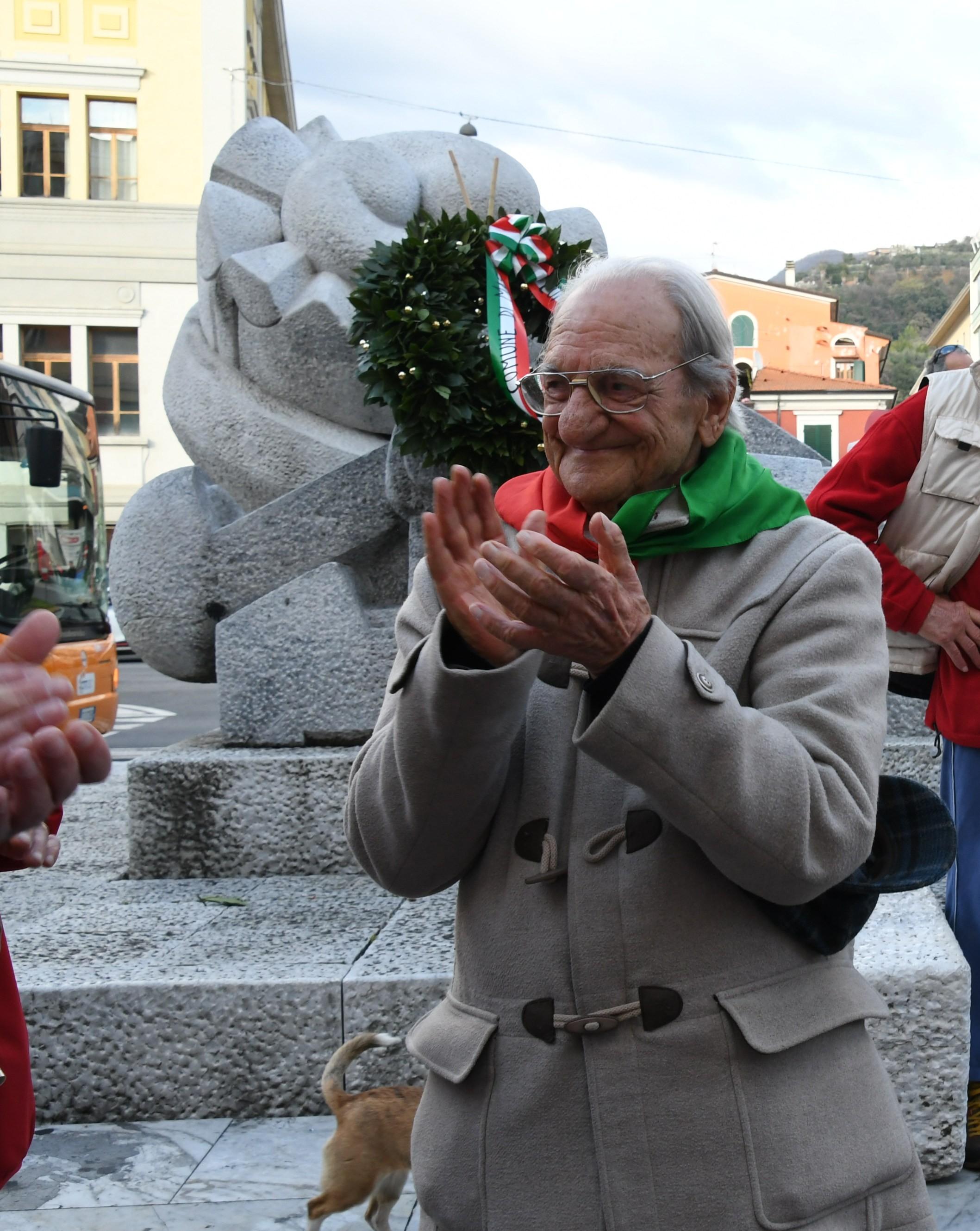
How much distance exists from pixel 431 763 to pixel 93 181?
31593mm

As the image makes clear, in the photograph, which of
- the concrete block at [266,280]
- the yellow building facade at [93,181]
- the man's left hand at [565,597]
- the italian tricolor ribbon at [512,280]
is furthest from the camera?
the yellow building facade at [93,181]

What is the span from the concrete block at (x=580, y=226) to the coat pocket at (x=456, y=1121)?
13.9 ft

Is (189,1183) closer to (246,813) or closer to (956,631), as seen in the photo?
(246,813)

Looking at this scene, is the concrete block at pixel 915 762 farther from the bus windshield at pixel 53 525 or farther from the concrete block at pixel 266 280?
the bus windshield at pixel 53 525

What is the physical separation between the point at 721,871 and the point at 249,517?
12.4 feet

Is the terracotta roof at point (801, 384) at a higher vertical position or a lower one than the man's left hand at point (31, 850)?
lower

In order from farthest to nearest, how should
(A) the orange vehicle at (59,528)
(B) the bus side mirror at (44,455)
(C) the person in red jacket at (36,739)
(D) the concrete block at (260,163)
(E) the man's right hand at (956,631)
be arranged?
1. (A) the orange vehicle at (59,528)
2. (B) the bus side mirror at (44,455)
3. (D) the concrete block at (260,163)
4. (E) the man's right hand at (956,631)
5. (C) the person in red jacket at (36,739)

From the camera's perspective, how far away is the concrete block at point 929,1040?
2957 mm

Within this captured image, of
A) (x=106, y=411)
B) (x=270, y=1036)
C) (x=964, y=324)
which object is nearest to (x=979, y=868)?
(x=270, y=1036)

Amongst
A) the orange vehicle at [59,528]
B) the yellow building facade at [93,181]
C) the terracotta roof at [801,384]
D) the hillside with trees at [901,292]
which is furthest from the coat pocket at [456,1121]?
the hillside with trees at [901,292]

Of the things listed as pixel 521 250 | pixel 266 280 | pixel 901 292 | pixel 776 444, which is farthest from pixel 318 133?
pixel 901 292

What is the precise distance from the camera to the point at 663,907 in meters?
Result: 1.61

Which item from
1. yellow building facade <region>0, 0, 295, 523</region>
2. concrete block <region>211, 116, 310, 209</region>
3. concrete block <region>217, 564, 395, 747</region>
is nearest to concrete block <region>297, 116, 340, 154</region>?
concrete block <region>211, 116, 310, 209</region>

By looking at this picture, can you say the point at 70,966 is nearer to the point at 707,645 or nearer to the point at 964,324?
the point at 707,645
